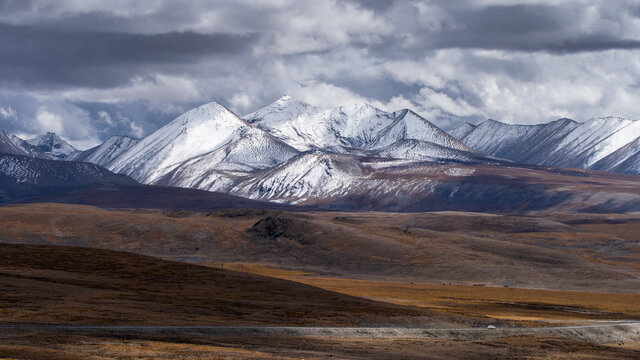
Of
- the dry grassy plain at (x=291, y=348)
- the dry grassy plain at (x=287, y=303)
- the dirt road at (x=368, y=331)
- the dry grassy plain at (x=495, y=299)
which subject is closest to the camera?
the dry grassy plain at (x=291, y=348)

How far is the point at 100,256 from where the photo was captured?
126250mm

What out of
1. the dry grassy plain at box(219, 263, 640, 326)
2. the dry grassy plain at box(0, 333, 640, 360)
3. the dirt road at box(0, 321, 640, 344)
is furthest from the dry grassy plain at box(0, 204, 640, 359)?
the dirt road at box(0, 321, 640, 344)

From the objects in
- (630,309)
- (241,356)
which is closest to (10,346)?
(241,356)

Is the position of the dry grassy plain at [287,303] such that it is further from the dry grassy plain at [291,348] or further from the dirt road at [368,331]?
the dirt road at [368,331]

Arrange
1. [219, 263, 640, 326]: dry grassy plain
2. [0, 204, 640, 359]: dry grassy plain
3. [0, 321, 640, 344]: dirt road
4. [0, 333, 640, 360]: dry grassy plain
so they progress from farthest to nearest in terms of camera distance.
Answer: [219, 263, 640, 326]: dry grassy plain
[0, 321, 640, 344]: dirt road
[0, 204, 640, 359]: dry grassy plain
[0, 333, 640, 360]: dry grassy plain

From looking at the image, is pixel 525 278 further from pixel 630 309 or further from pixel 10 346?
pixel 10 346

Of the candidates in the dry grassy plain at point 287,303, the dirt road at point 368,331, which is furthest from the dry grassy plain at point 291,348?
the dirt road at point 368,331

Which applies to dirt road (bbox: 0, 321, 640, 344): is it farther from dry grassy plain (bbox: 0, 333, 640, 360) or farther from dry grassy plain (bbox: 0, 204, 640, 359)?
dry grassy plain (bbox: 0, 333, 640, 360)

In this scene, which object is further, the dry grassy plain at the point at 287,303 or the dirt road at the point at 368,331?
the dirt road at the point at 368,331

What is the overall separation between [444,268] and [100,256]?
82805 mm

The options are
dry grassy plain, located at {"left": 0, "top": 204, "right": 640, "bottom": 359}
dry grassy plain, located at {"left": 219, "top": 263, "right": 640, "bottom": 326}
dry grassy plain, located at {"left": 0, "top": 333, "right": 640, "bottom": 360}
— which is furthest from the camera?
dry grassy plain, located at {"left": 219, "top": 263, "right": 640, "bottom": 326}

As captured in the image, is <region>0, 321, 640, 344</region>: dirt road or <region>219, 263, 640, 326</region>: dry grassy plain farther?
<region>219, 263, 640, 326</region>: dry grassy plain

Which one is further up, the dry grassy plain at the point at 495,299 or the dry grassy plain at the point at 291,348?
the dry grassy plain at the point at 291,348

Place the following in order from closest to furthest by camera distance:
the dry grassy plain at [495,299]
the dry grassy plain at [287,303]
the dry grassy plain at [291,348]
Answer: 1. the dry grassy plain at [291,348]
2. the dry grassy plain at [287,303]
3. the dry grassy plain at [495,299]
